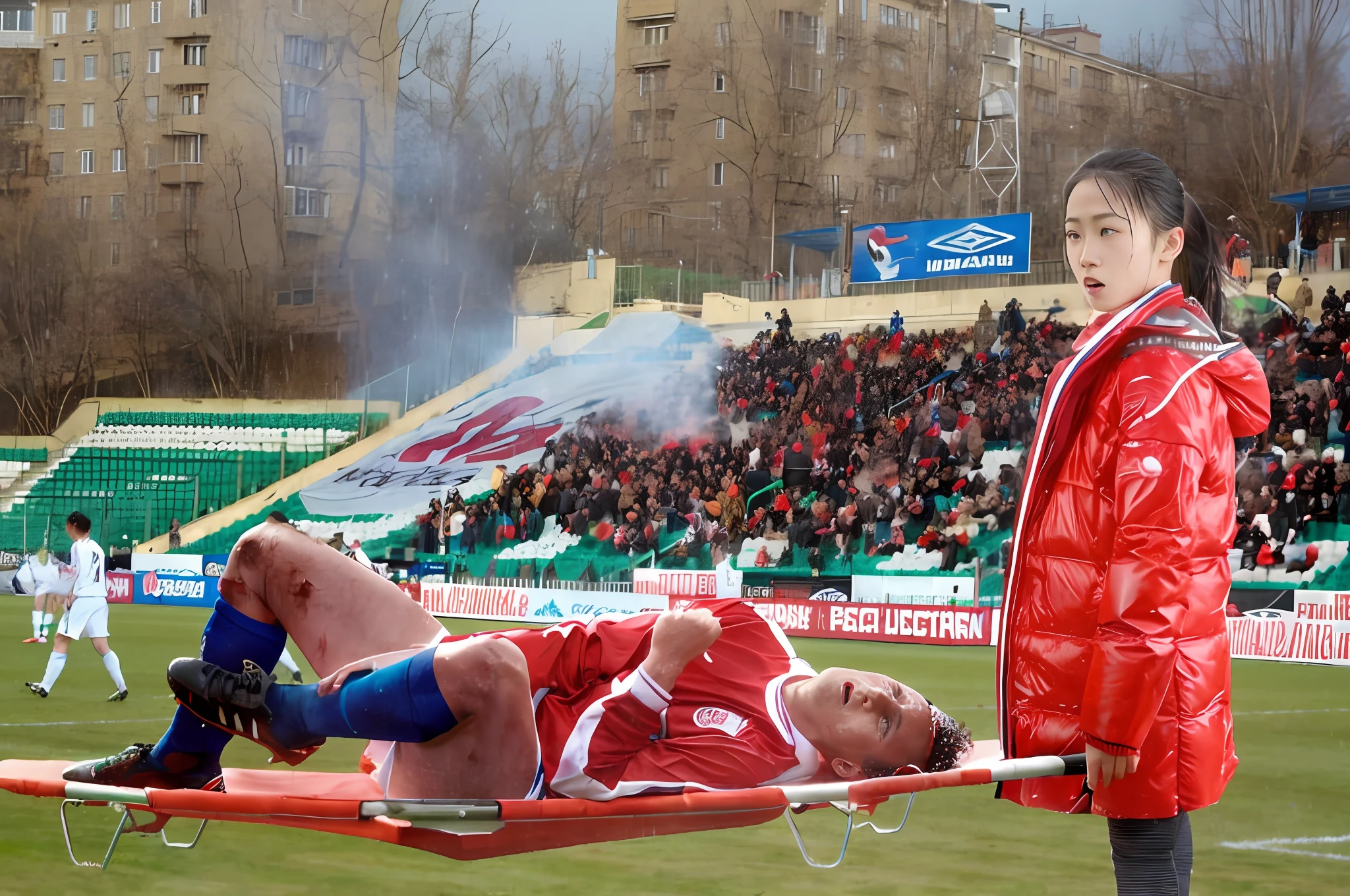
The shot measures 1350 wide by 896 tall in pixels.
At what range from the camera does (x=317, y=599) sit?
351cm

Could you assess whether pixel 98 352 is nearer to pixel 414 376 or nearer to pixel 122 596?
pixel 414 376

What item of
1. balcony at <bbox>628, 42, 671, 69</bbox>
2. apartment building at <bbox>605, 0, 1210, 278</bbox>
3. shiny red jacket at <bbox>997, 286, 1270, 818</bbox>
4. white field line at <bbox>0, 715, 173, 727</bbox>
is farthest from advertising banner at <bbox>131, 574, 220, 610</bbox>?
balcony at <bbox>628, 42, 671, 69</bbox>

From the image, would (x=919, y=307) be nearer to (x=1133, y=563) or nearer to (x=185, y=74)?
(x=185, y=74)

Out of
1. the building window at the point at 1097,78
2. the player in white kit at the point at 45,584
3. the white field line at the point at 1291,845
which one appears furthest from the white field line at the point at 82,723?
the building window at the point at 1097,78

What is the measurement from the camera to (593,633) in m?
3.66

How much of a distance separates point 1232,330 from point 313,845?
4172 mm

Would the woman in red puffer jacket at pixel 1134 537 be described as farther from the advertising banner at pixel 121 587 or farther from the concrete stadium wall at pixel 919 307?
the concrete stadium wall at pixel 919 307

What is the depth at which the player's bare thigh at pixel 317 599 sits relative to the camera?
343 cm

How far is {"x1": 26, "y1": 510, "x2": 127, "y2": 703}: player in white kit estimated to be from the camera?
398 inches

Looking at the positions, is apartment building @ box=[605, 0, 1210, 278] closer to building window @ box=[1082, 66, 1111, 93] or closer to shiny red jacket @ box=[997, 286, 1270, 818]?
building window @ box=[1082, 66, 1111, 93]

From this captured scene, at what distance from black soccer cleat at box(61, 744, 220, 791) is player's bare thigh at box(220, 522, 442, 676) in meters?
0.39

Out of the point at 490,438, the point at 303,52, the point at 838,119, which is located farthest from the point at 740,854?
the point at 303,52

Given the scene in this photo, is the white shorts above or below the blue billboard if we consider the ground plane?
below

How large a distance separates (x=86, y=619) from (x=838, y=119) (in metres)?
28.3
